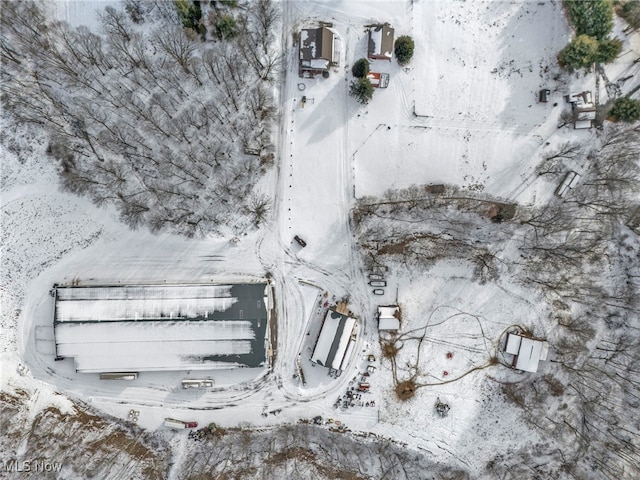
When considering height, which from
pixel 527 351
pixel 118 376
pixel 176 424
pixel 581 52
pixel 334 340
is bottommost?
pixel 176 424

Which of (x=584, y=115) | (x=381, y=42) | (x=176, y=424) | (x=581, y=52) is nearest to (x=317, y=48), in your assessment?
(x=381, y=42)

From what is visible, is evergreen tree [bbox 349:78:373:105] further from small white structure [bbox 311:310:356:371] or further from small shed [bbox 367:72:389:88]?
small white structure [bbox 311:310:356:371]

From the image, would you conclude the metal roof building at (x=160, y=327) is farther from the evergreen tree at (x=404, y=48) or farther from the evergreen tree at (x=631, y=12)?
the evergreen tree at (x=631, y=12)

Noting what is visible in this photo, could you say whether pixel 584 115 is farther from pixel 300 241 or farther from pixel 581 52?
pixel 300 241

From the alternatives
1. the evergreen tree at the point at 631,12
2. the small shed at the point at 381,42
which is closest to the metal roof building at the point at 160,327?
the small shed at the point at 381,42

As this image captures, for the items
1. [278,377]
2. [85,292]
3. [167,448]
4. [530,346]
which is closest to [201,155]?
[85,292]
